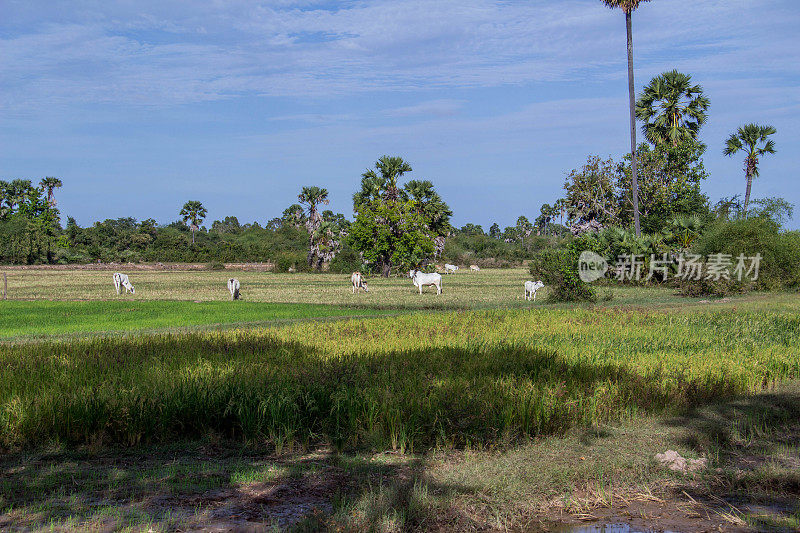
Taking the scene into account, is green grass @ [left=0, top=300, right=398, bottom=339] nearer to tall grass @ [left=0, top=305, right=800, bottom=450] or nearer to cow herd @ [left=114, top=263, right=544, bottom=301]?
cow herd @ [left=114, top=263, right=544, bottom=301]

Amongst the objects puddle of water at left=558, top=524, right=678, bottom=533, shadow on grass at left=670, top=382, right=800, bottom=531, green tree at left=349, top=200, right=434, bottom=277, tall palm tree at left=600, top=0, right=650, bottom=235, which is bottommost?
puddle of water at left=558, top=524, right=678, bottom=533

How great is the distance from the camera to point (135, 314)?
21.7m

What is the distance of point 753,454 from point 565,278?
2026 cm

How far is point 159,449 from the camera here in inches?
268

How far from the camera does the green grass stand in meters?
17.8

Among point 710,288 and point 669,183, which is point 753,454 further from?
point 669,183

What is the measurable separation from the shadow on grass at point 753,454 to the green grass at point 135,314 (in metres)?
13.2

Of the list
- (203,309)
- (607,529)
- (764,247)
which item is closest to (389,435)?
(607,529)

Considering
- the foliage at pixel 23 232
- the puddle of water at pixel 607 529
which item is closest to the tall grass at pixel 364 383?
the puddle of water at pixel 607 529

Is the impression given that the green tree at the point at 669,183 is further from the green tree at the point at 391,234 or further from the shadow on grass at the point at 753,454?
the shadow on grass at the point at 753,454

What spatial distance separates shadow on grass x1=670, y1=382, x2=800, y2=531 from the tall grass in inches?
20.3

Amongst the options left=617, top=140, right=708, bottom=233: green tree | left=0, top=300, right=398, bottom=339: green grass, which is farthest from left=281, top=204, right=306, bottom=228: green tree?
left=0, top=300, right=398, bottom=339: green grass

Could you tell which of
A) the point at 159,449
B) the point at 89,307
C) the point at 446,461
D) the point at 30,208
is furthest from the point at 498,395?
the point at 30,208

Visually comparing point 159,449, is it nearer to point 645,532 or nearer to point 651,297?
point 645,532
